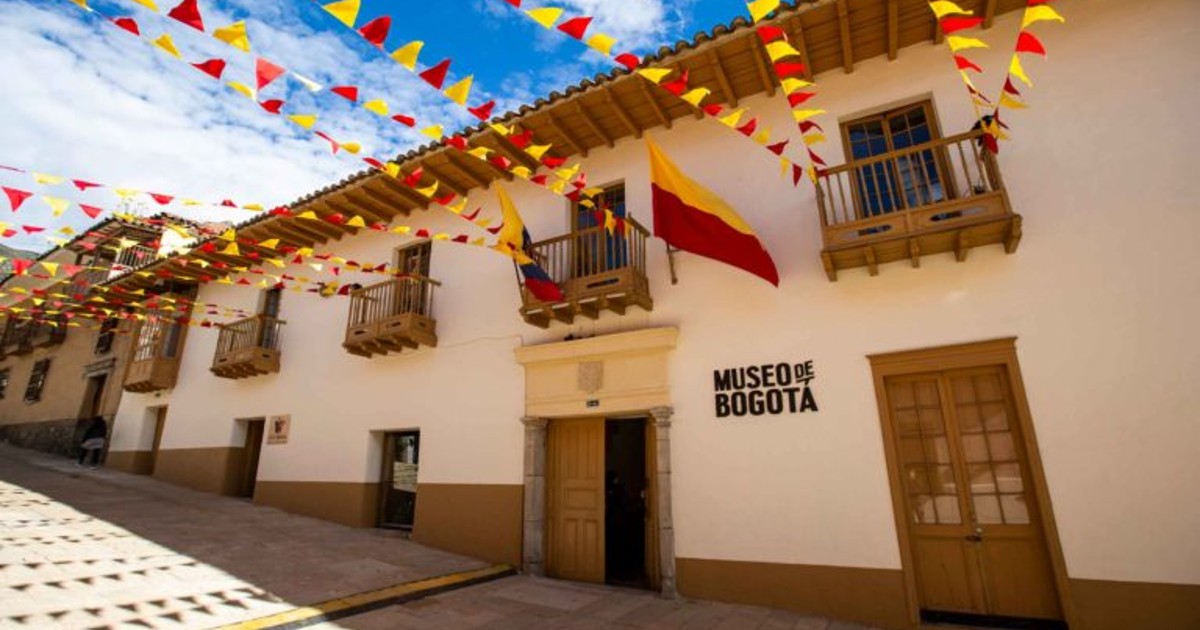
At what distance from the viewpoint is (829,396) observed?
598cm

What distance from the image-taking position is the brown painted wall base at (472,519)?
7.66m

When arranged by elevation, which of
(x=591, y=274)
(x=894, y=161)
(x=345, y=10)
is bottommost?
(x=591, y=274)

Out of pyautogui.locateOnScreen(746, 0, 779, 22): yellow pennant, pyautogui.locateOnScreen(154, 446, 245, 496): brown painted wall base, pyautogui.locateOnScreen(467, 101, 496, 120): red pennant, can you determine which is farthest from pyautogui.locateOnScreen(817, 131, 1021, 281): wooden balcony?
pyautogui.locateOnScreen(154, 446, 245, 496): brown painted wall base

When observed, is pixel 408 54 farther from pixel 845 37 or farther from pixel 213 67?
pixel 845 37

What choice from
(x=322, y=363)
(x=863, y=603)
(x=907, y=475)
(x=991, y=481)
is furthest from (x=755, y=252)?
(x=322, y=363)

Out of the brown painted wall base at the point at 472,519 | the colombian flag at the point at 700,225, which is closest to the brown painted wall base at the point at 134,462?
the brown painted wall base at the point at 472,519

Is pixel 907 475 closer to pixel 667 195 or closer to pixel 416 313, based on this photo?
pixel 667 195

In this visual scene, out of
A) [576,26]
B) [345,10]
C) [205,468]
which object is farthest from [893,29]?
[205,468]

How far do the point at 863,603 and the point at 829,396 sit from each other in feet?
6.74

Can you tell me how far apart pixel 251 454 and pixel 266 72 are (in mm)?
10613

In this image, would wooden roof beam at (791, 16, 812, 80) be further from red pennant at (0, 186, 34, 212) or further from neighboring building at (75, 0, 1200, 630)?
red pennant at (0, 186, 34, 212)

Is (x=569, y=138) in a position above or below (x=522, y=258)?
above

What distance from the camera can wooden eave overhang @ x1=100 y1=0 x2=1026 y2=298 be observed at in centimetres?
617

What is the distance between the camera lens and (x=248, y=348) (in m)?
11.1
